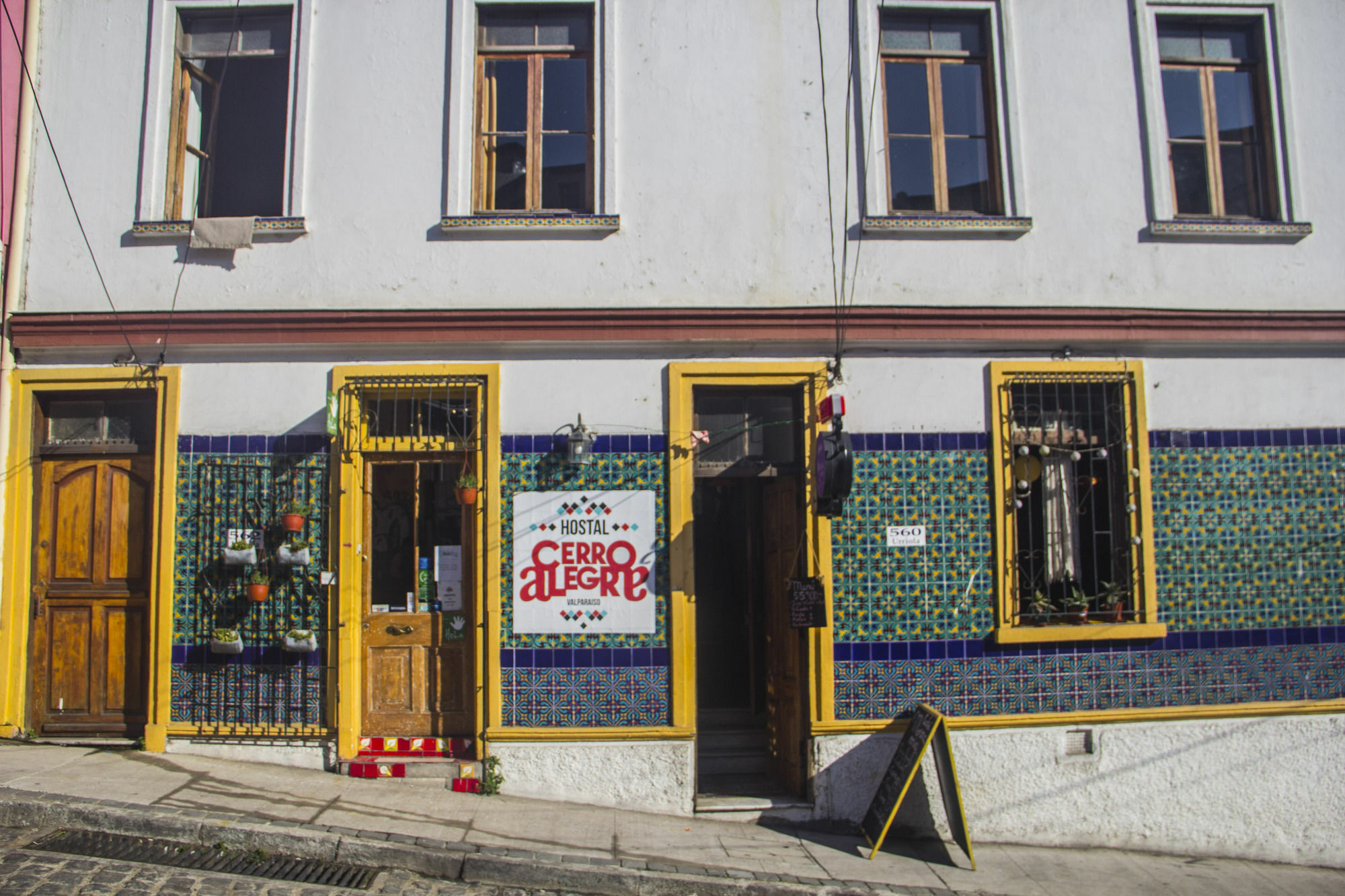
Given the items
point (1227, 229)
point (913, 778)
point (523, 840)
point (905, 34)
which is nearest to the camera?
point (523, 840)

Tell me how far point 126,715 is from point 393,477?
275cm

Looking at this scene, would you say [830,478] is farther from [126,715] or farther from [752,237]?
[126,715]

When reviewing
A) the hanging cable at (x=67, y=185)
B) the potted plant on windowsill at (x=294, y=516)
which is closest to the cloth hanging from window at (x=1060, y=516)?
the potted plant on windowsill at (x=294, y=516)

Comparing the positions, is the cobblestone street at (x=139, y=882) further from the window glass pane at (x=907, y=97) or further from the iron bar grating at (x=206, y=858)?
the window glass pane at (x=907, y=97)

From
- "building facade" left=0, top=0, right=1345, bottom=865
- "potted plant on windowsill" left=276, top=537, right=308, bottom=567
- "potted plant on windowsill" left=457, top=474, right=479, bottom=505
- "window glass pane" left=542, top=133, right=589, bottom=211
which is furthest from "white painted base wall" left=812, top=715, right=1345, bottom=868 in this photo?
"window glass pane" left=542, top=133, right=589, bottom=211

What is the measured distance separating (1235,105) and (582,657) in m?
7.17

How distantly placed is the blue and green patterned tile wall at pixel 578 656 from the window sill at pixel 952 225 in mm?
2788

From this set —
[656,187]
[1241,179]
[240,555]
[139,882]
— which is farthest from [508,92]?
[1241,179]

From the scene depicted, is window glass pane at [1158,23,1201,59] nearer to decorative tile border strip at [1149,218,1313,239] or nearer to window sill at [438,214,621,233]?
decorative tile border strip at [1149,218,1313,239]

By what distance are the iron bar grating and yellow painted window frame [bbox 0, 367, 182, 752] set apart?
151 centimetres

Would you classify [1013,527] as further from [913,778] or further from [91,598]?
[91,598]

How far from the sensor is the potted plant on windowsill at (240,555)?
22.4 feet

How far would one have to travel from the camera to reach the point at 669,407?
711 centimetres

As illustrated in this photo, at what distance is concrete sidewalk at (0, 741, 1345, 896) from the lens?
558 cm
